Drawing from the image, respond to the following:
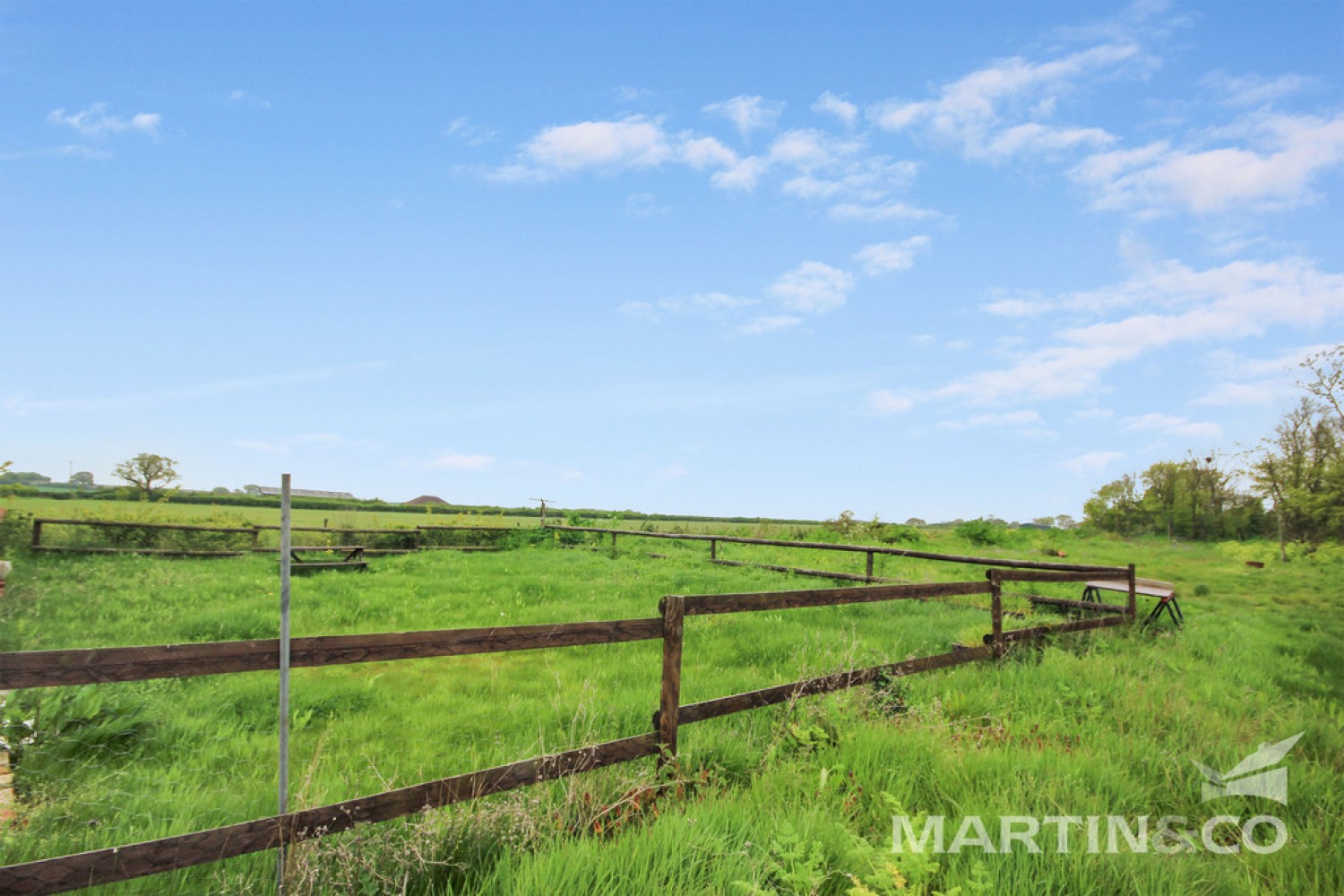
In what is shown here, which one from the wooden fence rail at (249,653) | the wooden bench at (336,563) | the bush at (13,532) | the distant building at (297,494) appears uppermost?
Result: the distant building at (297,494)

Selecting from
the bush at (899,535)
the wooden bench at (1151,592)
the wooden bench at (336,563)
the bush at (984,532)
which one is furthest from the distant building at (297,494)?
the bush at (984,532)

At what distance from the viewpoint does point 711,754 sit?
14.2 feet

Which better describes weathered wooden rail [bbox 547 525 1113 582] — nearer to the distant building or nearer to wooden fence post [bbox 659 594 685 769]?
wooden fence post [bbox 659 594 685 769]

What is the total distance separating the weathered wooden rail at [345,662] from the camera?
94.2 inches

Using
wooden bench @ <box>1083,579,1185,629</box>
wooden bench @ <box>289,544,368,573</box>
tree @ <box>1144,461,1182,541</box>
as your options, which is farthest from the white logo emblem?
tree @ <box>1144,461,1182,541</box>

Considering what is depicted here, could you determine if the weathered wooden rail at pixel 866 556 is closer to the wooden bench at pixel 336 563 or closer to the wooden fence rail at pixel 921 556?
the wooden fence rail at pixel 921 556

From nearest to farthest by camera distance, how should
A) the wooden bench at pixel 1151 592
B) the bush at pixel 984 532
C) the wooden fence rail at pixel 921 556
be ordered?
1. the wooden fence rail at pixel 921 556
2. the wooden bench at pixel 1151 592
3. the bush at pixel 984 532

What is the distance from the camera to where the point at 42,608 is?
10727 mm

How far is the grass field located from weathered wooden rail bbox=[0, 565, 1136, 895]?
13 centimetres

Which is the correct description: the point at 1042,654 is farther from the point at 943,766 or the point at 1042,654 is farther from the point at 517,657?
the point at 517,657

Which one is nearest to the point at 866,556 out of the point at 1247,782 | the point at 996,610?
the point at 996,610

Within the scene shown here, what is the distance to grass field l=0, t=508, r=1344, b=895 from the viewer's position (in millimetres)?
2922

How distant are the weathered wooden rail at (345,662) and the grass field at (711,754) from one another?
0.42 ft

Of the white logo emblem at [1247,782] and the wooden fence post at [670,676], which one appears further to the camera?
the white logo emblem at [1247,782]
